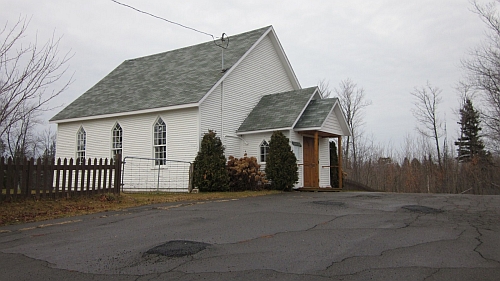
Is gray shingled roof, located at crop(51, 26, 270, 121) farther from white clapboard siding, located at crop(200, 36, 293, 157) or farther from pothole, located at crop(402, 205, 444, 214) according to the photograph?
pothole, located at crop(402, 205, 444, 214)

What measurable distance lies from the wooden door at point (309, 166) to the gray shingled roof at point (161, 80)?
214 inches

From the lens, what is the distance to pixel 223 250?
6809 mm

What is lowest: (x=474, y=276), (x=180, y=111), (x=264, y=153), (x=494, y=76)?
(x=474, y=276)

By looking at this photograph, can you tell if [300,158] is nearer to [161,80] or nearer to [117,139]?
[161,80]

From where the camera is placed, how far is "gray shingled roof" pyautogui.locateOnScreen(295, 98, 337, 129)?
20.1m

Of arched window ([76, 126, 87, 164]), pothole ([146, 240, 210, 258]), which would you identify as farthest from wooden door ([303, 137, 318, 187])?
pothole ([146, 240, 210, 258])

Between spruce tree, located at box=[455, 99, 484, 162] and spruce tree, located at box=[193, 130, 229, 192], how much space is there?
3118 centimetres

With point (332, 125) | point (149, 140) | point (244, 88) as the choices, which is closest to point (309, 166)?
point (332, 125)

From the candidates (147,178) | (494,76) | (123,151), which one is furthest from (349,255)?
(494,76)

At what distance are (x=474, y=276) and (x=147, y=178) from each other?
57.3ft

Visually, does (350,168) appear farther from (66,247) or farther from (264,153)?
(66,247)

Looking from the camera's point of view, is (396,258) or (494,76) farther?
(494,76)

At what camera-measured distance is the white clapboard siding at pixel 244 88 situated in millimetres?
20547

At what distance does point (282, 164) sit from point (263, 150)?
2139 millimetres
